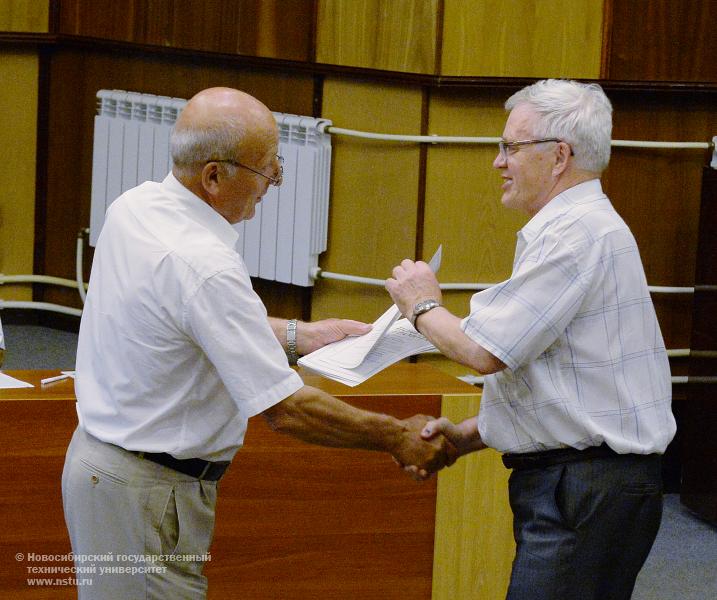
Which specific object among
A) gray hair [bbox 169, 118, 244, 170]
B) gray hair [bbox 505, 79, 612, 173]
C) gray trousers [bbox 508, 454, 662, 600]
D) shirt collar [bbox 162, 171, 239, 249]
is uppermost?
gray hair [bbox 505, 79, 612, 173]

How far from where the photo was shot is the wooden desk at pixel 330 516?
2.87 metres

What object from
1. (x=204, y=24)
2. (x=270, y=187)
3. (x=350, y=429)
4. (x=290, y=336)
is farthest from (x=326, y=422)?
(x=204, y=24)

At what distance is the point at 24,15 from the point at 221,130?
409 centimetres

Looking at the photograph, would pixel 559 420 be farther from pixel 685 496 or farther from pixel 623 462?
pixel 685 496

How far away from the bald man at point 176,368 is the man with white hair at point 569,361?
34 cm

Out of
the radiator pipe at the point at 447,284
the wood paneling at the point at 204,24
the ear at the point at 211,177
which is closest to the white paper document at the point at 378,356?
the ear at the point at 211,177

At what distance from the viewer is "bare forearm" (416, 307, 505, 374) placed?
2254mm

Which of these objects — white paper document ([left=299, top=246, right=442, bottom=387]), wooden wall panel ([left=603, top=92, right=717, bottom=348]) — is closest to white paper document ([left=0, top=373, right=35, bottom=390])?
white paper document ([left=299, top=246, right=442, bottom=387])

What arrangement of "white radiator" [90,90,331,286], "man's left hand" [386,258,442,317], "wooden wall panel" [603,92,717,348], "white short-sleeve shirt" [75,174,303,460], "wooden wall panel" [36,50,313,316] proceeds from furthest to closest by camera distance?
"wooden wall panel" [36,50,313,316], "white radiator" [90,90,331,286], "wooden wall panel" [603,92,717,348], "man's left hand" [386,258,442,317], "white short-sleeve shirt" [75,174,303,460]

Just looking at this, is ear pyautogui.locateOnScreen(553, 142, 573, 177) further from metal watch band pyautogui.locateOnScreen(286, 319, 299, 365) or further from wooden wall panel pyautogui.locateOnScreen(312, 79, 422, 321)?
wooden wall panel pyautogui.locateOnScreen(312, 79, 422, 321)

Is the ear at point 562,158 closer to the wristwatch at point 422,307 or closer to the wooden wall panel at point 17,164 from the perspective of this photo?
the wristwatch at point 422,307

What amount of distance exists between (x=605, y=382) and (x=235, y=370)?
69 cm

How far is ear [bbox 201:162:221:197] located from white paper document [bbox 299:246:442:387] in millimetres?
488

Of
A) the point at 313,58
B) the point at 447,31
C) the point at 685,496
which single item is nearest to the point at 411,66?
the point at 447,31
